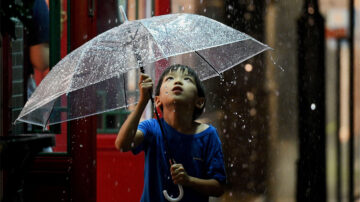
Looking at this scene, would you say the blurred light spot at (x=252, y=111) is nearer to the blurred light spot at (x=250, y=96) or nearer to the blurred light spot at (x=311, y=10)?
the blurred light spot at (x=250, y=96)

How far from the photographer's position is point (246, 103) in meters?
5.73

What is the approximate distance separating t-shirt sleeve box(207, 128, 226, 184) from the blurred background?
74 centimetres

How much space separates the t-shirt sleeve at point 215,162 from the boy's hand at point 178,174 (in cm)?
22

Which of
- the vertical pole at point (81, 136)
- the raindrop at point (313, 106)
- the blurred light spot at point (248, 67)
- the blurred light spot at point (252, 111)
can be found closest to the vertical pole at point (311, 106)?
the raindrop at point (313, 106)

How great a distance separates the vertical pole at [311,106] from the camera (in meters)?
6.21

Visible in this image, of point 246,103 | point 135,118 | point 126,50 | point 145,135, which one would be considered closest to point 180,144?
point 145,135

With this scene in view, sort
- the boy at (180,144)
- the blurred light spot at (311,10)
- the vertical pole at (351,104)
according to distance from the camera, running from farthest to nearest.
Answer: the vertical pole at (351,104) < the blurred light spot at (311,10) < the boy at (180,144)

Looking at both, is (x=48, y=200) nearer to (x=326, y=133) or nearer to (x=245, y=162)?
(x=245, y=162)

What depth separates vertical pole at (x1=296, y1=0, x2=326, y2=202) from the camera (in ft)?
20.4

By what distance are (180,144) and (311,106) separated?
11.3 feet

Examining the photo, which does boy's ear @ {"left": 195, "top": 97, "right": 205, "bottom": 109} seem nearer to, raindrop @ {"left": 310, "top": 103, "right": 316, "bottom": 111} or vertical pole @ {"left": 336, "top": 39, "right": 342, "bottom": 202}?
raindrop @ {"left": 310, "top": 103, "right": 316, "bottom": 111}

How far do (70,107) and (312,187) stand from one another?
3.72 metres

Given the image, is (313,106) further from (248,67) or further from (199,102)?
(199,102)

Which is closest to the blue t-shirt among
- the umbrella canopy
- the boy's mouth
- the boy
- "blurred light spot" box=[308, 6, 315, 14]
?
the boy
